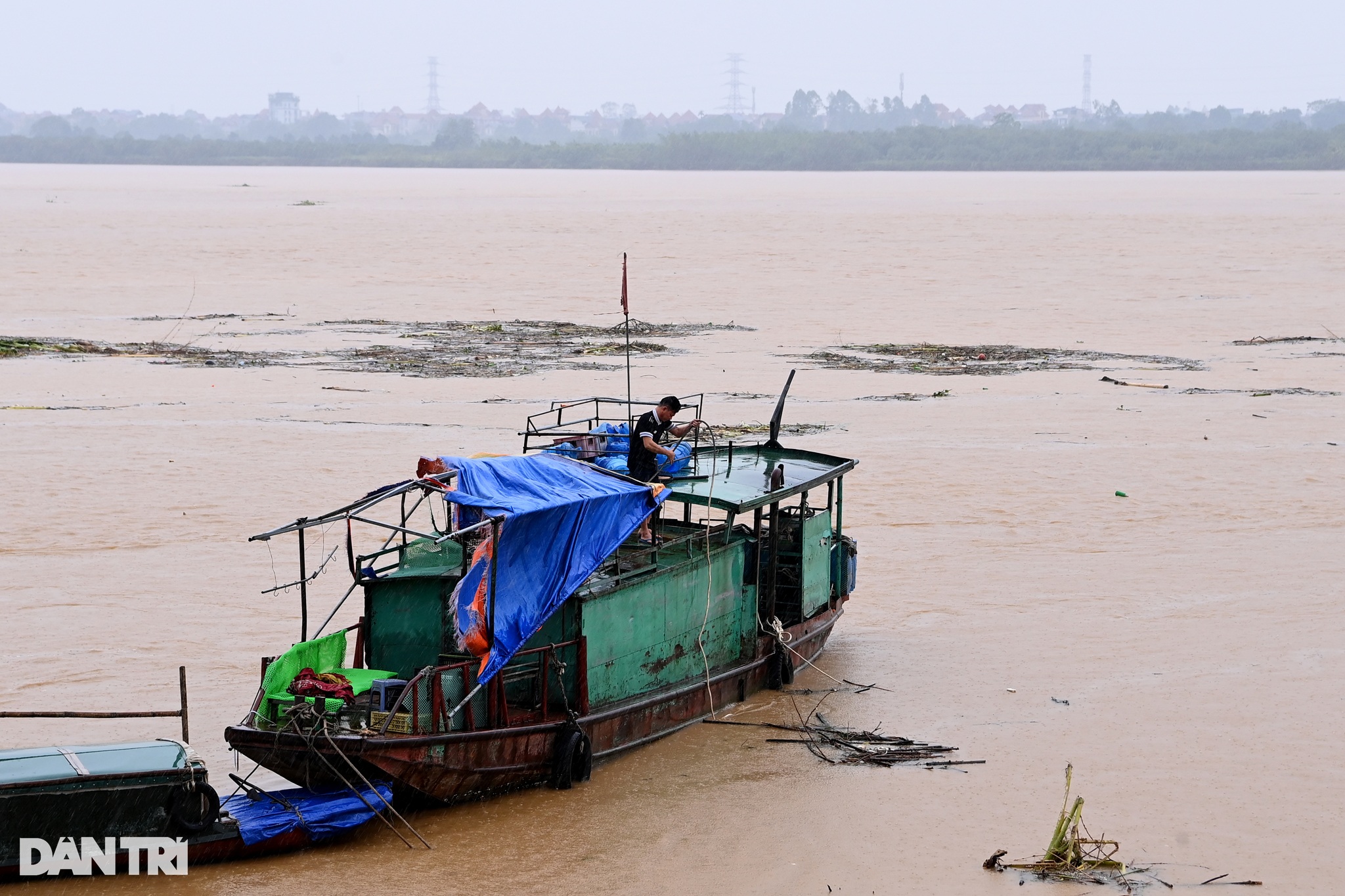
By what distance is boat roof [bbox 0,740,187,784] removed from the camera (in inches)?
382

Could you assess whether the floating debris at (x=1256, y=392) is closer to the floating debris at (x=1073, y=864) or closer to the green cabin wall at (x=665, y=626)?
the green cabin wall at (x=665, y=626)

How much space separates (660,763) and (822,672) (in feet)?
9.29

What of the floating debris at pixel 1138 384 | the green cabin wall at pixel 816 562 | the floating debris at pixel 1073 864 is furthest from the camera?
the floating debris at pixel 1138 384

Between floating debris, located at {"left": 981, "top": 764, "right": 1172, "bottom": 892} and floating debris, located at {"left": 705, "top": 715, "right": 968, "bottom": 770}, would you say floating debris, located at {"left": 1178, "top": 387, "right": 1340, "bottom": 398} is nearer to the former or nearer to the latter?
floating debris, located at {"left": 705, "top": 715, "right": 968, "bottom": 770}

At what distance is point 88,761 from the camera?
1005 centimetres

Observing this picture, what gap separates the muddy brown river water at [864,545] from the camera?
36.2ft

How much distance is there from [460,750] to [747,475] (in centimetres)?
453

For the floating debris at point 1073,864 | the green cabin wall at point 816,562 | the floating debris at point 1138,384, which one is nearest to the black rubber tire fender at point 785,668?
the green cabin wall at point 816,562

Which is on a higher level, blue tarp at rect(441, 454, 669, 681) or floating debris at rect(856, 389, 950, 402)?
blue tarp at rect(441, 454, 669, 681)

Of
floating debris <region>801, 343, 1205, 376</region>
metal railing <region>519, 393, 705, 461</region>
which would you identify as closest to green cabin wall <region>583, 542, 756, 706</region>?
metal railing <region>519, 393, 705, 461</region>

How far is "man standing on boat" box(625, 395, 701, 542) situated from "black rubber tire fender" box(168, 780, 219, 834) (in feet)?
14.6

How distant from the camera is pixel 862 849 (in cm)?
1092

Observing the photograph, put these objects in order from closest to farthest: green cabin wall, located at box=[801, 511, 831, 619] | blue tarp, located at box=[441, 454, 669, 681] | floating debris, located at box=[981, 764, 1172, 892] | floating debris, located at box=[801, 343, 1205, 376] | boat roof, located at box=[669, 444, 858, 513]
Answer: floating debris, located at box=[981, 764, 1172, 892], blue tarp, located at box=[441, 454, 669, 681], boat roof, located at box=[669, 444, 858, 513], green cabin wall, located at box=[801, 511, 831, 619], floating debris, located at box=[801, 343, 1205, 376]

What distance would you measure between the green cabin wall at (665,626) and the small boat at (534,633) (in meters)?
0.02
